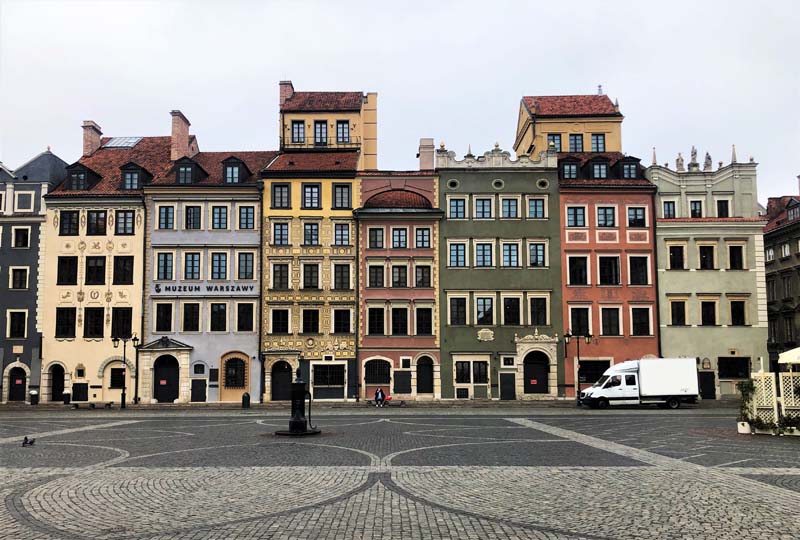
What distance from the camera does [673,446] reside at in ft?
71.4

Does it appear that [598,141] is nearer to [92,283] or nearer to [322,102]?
[322,102]

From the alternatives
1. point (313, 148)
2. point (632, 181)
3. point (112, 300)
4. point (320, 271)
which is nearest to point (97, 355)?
point (112, 300)

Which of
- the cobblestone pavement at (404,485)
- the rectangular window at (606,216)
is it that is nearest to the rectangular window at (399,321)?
the rectangular window at (606,216)

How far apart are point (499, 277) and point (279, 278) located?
1508cm

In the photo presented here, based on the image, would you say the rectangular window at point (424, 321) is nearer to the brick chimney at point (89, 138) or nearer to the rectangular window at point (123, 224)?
the rectangular window at point (123, 224)

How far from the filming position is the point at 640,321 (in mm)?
51281

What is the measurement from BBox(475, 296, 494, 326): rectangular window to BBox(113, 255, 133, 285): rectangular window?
23791 mm

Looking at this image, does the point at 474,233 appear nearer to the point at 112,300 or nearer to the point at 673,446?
the point at 112,300

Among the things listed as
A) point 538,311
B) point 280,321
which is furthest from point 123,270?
point 538,311

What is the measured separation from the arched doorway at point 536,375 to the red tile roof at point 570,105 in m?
19.0

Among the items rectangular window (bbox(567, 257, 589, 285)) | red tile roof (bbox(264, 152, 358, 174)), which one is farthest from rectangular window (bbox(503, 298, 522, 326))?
red tile roof (bbox(264, 152, 358, 174))

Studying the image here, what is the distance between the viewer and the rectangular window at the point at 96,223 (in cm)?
5222

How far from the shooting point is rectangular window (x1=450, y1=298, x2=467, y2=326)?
5122 centimetres

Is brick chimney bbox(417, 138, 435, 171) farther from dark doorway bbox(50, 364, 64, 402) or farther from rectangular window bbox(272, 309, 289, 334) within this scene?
dark doorway bbox(50, 364, 64, 402)
